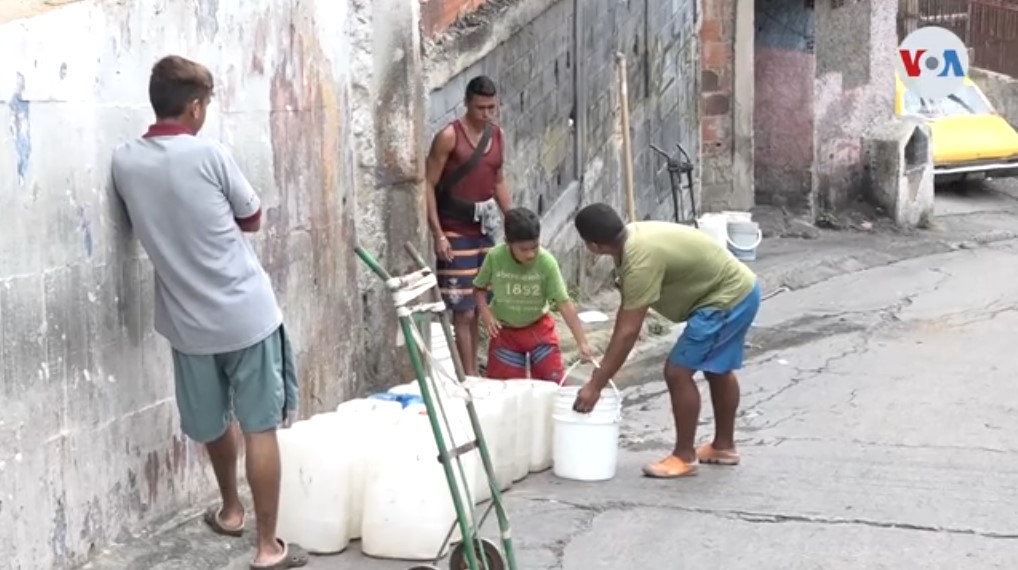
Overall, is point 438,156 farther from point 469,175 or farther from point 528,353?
→ point 528,353

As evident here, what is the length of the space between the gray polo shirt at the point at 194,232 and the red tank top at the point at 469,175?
319 centimetres

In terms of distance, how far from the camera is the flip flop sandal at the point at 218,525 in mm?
6129

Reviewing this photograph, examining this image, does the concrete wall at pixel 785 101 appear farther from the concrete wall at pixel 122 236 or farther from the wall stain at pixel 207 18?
the wall stain at pixel 207 18

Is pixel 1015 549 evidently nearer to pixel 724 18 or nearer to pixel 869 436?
pixel 869 436

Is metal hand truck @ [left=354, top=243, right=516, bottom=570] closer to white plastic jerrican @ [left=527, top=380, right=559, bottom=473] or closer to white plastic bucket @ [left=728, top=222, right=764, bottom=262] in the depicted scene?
white plastic jerrican @ [left=527, top=380, right=559, bottom=473]

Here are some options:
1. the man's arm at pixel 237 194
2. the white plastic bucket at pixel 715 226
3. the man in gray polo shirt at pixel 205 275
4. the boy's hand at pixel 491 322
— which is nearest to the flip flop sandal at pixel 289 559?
the man in gray polo shirt at pixel 205 275

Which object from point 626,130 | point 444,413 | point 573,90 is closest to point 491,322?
point 444,413

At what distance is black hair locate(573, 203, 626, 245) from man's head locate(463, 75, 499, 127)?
1.82 m

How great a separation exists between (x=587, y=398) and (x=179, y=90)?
2468 mm

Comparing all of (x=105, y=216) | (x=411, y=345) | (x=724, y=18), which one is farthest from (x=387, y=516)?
(x=724, y=18)

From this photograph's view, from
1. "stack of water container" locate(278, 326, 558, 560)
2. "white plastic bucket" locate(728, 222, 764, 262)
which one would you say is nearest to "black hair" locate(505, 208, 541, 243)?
"stack of water container" locate(278, 326, 558, 560)

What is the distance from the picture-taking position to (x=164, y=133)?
18.2ft

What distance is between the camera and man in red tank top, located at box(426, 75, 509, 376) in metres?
8.69

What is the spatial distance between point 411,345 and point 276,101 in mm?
2180
